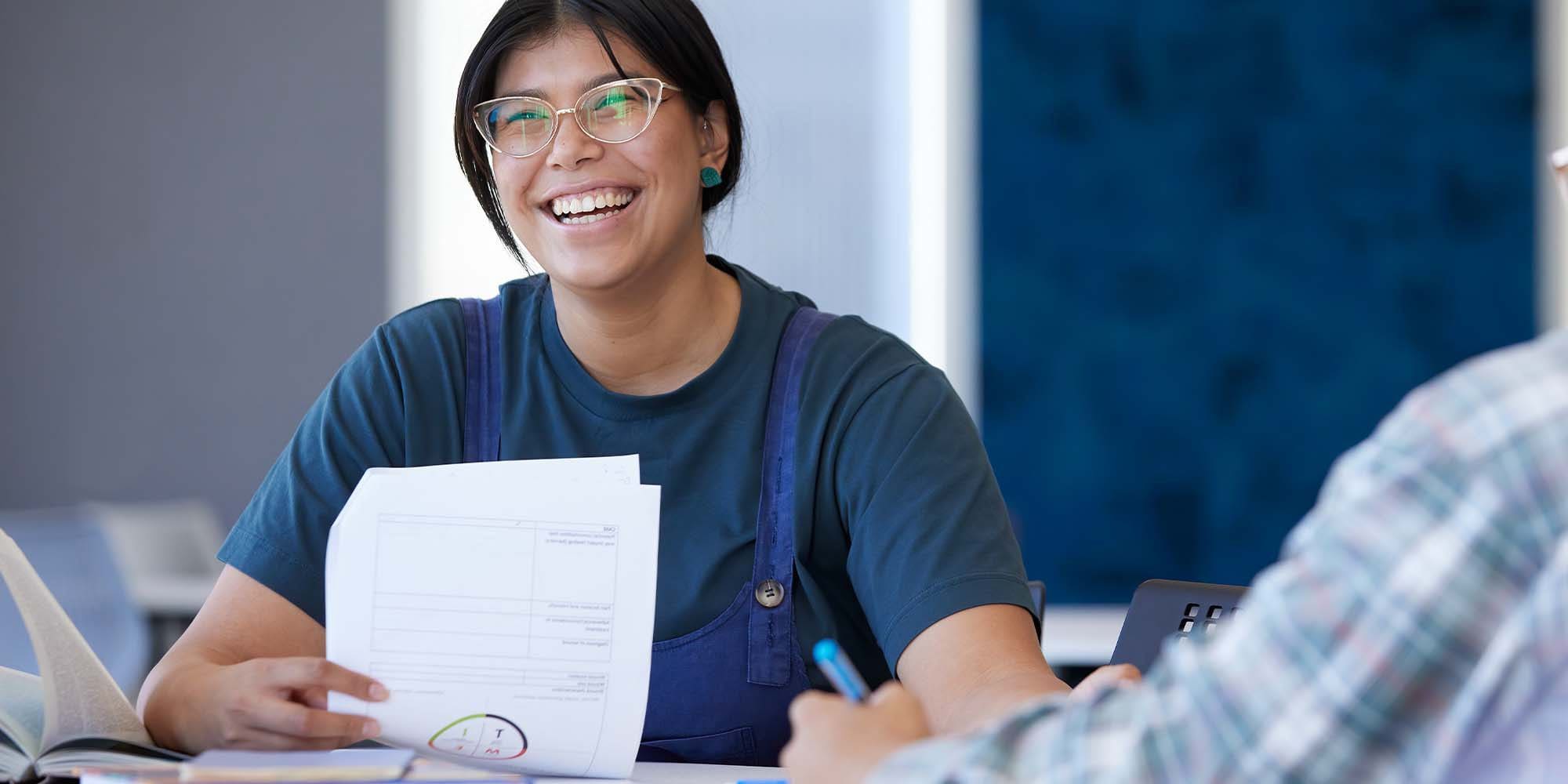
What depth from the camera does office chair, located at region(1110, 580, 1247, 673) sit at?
1249 mm

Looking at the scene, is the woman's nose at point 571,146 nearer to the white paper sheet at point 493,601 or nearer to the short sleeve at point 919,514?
the short sleeve at point 919,514

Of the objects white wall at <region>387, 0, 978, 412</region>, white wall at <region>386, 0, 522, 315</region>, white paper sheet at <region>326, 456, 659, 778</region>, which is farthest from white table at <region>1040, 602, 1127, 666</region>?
white wall at <region>386, 0, 522, 315</region>

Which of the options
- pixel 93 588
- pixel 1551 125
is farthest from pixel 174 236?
pixel 1551 125

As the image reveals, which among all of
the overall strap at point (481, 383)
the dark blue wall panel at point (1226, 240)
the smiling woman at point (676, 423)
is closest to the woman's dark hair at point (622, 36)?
the smiling woman at point (676, 423)

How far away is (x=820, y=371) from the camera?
159 centimetres

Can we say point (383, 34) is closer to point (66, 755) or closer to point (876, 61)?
point (876, 61)

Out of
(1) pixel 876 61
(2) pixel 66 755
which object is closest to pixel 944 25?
(1) pixel 876 61

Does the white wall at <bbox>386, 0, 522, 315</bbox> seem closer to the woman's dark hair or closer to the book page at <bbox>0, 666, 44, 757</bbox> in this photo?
the woman's dark hair

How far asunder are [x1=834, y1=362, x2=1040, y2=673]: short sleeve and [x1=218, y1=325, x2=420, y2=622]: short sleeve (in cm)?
47

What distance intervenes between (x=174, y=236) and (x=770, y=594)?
150 inches

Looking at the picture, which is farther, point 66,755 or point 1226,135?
point 1226,135

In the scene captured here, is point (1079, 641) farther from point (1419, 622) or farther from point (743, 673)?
point (1419, 622)

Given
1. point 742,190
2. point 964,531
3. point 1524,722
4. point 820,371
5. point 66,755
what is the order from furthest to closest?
point 742,190 < point 820,371 < point 964,531 < point 66,755 < point 1524,722

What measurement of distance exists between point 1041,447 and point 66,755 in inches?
153
